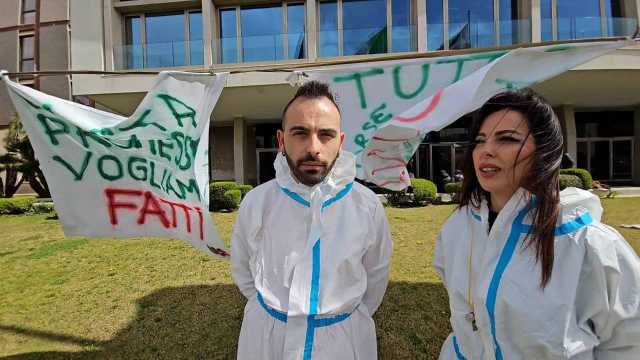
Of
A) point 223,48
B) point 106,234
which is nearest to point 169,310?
point 106,234

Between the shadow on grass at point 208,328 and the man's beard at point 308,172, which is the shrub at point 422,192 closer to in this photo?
the shadow on grass at point 208,328

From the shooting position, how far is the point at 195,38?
16.2 m

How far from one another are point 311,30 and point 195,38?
17.7ft

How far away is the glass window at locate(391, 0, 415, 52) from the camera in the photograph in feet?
47.3

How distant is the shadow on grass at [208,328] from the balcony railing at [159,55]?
41.8ft

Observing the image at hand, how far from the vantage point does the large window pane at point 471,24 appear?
46.4ft

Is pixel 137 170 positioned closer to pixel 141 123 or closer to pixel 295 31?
pixel 141 123

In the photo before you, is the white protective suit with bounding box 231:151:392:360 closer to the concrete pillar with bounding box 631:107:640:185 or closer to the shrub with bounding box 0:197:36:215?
the shrub with bounding box 0:197:36:215

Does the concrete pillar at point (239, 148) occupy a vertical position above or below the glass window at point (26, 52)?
below

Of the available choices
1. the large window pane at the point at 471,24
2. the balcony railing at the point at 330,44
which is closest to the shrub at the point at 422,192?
the balcony railing at the point at 330,44

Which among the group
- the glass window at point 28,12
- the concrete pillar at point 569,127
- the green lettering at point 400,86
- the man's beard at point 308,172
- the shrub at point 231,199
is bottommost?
the shrub at point 231,199

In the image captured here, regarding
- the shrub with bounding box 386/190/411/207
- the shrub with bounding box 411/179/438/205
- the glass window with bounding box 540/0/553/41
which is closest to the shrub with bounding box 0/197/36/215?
the shrub with bounding box 386/190/411/207

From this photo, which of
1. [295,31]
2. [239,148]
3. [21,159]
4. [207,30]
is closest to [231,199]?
[239,148]

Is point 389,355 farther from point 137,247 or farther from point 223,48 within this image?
point 223,48
